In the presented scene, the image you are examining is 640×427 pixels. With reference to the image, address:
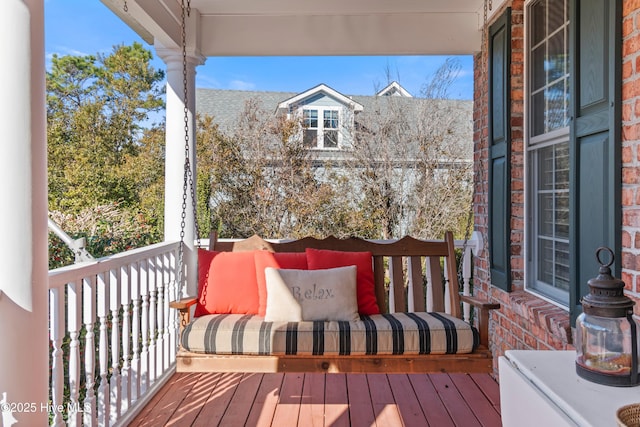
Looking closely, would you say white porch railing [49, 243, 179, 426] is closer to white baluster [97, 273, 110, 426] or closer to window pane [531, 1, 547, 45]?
white baluster [97, 273, 110, 426]

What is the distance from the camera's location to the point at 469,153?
6.24m

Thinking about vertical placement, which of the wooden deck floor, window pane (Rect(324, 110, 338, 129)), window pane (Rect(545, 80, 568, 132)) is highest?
window pane (Rect(324, 110, 338, 129))

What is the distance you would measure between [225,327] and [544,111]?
213 cm

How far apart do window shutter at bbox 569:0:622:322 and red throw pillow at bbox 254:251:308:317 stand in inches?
58.4

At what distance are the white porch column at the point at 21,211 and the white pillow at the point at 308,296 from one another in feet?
4.08

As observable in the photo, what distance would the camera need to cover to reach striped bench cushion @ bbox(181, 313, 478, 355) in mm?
2361

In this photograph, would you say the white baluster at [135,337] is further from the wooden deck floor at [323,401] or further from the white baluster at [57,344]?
the white baluster at [57,344]

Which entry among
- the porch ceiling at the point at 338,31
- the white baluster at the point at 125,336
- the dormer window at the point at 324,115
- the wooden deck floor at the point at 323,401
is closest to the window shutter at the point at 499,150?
the porch ceiling at the point at 338,31

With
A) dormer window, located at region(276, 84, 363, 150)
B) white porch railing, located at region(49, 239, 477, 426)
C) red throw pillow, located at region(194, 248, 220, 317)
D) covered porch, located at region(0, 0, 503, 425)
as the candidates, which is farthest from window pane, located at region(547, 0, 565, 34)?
dormer window, located at region(276, 84, 363, 150)

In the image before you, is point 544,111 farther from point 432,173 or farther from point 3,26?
point 432,173

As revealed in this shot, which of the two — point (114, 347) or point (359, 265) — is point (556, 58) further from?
point (114, 347)

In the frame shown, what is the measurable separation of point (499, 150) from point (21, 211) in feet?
8.72

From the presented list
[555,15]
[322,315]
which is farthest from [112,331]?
[555,15]

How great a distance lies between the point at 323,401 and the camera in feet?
9.61
